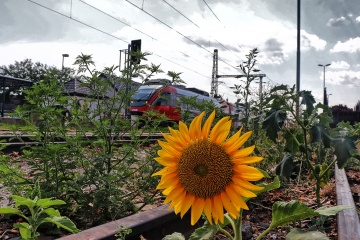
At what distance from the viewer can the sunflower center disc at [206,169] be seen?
1.03 meters

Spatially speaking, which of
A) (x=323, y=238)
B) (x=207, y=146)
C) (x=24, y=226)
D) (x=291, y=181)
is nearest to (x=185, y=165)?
(x=207, y=146)

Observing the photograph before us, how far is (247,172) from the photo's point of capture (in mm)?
1021

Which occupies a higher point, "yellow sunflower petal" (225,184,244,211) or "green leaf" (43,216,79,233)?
"yellow sunflower petal" (225,184,244,211)

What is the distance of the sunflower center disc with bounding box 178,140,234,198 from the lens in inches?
40.5

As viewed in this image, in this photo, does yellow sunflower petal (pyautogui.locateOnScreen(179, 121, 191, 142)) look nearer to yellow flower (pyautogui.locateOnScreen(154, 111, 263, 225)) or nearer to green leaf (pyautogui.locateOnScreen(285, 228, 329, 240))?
yellow flower (pyautogui.locateOnScreen(154, 111, 263, 225))

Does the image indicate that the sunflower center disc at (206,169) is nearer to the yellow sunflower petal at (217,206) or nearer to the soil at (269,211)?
the yellow sunflower petal at (217,206)

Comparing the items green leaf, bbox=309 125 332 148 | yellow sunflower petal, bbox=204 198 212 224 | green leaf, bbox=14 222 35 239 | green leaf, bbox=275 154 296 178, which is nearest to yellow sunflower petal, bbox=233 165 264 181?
yellow sunflower petal, bbox=204 198 212 224

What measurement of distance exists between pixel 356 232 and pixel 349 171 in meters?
5.51

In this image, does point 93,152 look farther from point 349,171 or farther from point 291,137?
point 349,171

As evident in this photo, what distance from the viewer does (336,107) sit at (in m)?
81.9

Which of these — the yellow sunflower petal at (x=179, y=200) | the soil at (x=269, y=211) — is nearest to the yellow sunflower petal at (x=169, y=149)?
the yellow sunflower petal at (x=179, y=200)

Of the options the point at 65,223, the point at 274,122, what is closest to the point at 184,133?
the point at 65,223

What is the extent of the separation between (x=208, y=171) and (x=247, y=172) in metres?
0.11

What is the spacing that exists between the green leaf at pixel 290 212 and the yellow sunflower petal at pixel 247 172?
0.48 meters
